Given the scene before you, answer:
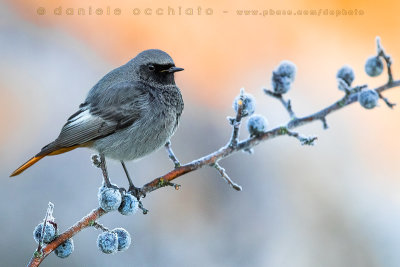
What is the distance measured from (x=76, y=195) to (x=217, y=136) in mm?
2110

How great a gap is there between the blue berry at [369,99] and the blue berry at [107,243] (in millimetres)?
1430

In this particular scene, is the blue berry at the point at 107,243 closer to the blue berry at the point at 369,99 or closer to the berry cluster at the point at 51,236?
the berry cluster at the point at 51,236

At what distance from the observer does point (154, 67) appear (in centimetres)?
464

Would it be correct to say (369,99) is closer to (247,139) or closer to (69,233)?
(247,139)

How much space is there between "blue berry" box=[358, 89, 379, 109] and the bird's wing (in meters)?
2.18

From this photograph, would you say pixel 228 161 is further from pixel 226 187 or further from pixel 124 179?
pixel 124 179

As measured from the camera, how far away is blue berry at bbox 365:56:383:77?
2.65 meters

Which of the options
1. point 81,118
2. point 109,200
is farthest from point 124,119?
point 109,200

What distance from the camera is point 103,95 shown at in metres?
4.29

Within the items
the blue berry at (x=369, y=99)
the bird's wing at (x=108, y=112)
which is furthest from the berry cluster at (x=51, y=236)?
the blue berry at (x=369, y=99)

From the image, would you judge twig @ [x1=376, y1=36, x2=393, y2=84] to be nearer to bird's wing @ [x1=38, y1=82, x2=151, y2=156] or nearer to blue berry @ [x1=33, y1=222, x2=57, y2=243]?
blue berry @ [x1=33, y1=222, x2=57, y2=243]

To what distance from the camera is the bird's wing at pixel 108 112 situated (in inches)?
159

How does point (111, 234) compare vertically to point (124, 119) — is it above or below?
below

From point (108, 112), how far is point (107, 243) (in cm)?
170
